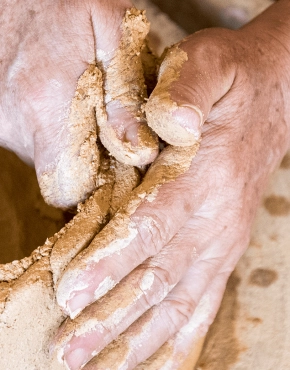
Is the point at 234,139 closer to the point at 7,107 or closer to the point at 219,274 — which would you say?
the point at 219,274

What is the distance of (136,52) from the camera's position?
82 cm

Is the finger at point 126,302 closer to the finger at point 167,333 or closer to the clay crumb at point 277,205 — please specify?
the finger at point 167,333

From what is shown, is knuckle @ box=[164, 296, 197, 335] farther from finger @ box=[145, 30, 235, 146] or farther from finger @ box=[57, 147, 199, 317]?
finger @ box=[145, 30, 235, 146]

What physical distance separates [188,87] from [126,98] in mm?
144

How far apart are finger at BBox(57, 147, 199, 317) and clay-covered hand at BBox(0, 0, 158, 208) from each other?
1.9 inches

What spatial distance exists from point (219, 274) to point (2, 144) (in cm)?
56

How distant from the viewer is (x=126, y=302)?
77 cm

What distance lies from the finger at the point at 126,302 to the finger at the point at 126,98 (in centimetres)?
18

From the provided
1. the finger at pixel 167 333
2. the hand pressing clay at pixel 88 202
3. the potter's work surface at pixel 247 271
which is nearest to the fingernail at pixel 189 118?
the hand pressing clay at pixel 88 202

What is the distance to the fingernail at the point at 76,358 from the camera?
0.74 metres

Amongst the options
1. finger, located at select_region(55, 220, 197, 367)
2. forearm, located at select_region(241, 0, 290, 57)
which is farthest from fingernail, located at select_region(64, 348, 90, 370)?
forearm, located at select_region(241, 0, 290, 57)

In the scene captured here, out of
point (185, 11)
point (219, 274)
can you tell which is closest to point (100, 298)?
point (219, 274)

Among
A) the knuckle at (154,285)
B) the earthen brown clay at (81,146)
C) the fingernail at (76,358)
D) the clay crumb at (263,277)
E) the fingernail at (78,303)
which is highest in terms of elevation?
the earthen brown clay at (81,146)

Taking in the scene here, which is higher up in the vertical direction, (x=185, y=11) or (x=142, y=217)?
(x=185, y=11)
